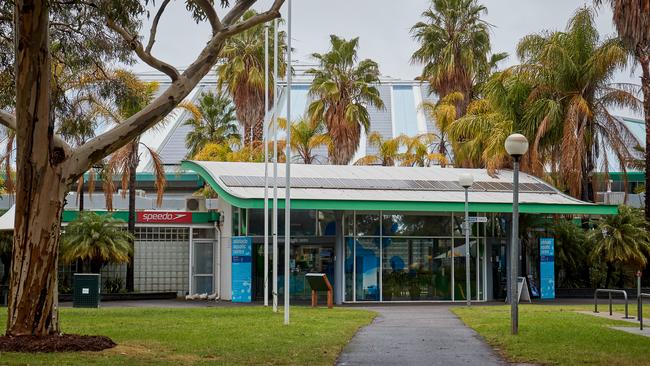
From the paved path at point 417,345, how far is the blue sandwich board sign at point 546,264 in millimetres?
11824

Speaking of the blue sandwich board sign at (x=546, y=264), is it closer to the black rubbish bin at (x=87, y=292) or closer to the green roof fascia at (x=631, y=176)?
the black rubbish bin at (x=87, y=292)

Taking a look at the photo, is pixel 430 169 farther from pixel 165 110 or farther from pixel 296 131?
pixel 165 110

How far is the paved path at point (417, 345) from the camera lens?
1395cm

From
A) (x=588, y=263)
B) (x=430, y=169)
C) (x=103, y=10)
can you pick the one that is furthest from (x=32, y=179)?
(x=588, y=263)

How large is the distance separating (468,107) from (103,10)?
1073 inches

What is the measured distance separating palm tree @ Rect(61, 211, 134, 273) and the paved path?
44.4ft

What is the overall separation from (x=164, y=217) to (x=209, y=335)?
18662 mm

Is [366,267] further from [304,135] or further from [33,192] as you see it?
[33,192]

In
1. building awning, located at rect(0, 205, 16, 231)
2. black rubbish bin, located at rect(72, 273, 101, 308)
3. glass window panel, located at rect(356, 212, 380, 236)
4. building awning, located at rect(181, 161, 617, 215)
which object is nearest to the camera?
black rubbish bin, located at rect(72, 273, 101, 308)

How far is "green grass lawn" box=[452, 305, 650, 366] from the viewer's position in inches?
543

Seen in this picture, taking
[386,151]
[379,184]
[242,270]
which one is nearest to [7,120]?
[242,270]

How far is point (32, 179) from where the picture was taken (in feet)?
48.3

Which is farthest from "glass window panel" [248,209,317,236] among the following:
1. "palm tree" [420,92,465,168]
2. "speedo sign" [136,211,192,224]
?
"palm tree" [420,92,465,168]

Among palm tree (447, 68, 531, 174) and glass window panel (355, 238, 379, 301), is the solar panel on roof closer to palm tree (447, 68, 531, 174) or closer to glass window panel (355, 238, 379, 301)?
palm tree (447, 68, 531, 174)
